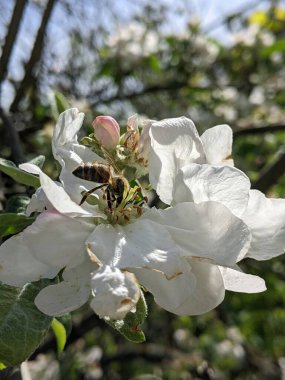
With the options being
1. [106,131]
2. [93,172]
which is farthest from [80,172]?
[106,131]

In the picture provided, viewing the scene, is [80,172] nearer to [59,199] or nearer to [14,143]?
[59,199]

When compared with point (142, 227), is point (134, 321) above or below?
below

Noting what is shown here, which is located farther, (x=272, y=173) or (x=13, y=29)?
(x=272, y=173)

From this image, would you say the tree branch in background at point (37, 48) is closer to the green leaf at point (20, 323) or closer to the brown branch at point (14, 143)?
the brown branch at point (14, 143)

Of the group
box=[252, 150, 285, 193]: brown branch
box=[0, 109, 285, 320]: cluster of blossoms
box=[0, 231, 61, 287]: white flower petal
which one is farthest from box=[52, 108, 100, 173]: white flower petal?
box=[252, 150, 285, 193]: brown branch

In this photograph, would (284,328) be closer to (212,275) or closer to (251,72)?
(251,72)

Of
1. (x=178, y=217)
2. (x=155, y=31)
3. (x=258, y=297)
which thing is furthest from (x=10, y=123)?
(x=155, y=31)

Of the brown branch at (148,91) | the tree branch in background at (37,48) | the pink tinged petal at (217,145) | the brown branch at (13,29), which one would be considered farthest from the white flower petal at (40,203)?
the brown branch at (148,91)
